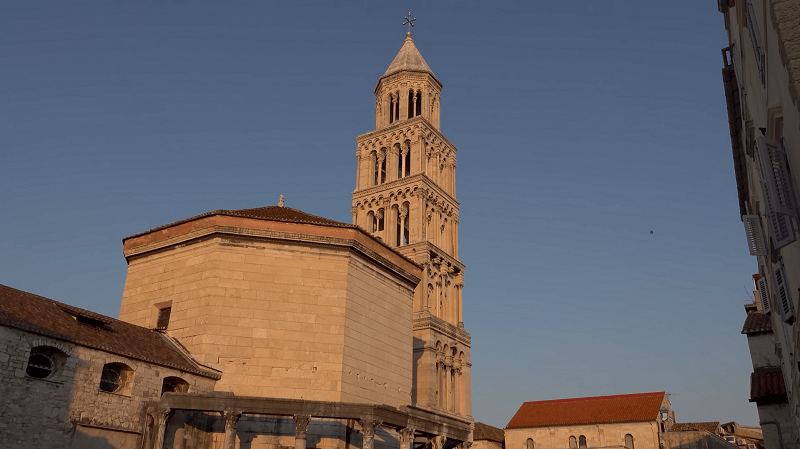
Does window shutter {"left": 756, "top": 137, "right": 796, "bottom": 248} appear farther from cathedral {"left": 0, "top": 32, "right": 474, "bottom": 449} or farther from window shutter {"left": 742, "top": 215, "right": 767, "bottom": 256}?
cathedral {"left": 0, "top": 32, "right": 474, "bottom": 449}

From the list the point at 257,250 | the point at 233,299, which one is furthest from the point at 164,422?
the point at 257,250

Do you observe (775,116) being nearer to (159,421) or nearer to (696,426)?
(159,421)

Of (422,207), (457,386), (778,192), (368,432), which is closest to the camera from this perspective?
(778,192)

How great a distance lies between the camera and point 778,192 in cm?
1016

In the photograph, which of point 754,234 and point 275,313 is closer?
point 754,234

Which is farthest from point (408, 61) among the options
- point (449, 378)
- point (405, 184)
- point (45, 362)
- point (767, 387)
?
point (45, 362)

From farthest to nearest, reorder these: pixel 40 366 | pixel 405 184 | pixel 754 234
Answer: pixel 405 184 → pixel 40 366 → pixel 754 234

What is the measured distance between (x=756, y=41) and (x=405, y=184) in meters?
41.6

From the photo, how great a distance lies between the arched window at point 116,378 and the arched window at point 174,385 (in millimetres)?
1448

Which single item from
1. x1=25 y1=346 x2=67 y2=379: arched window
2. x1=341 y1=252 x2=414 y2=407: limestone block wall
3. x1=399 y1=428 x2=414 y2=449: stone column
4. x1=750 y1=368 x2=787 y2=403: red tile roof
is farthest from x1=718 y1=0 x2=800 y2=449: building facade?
x1=25 y1=346 x2=67 y2=379: arched window

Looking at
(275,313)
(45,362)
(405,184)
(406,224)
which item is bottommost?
(45,362)

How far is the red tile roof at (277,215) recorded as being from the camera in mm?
24750

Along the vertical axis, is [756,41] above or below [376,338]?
above

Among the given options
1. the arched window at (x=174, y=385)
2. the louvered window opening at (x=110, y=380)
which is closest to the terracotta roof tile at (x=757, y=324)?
the arched window at (x=174, y=385)
